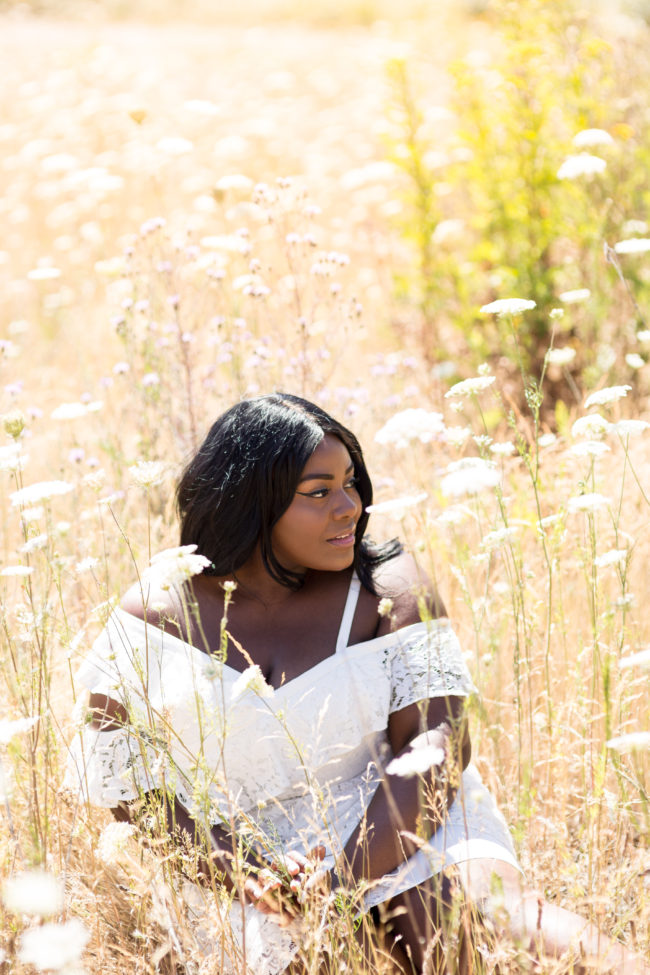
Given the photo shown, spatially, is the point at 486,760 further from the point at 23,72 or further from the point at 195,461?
the point at 23,72

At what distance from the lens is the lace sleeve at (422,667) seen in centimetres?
212

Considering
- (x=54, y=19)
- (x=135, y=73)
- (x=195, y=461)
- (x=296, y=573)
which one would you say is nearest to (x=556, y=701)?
(x=296, y=573)

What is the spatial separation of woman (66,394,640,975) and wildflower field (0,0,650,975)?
13 centimetres

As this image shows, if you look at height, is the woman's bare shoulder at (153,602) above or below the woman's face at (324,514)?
below

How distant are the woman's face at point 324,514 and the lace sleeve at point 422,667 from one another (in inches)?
8.9

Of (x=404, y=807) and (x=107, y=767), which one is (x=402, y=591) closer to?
(x=404, y=807)

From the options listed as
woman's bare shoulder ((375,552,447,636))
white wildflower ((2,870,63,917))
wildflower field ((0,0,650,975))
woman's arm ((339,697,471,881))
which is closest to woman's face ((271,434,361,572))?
woman's bare shoulder ((375,552,447,636))

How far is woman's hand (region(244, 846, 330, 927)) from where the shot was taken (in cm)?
178

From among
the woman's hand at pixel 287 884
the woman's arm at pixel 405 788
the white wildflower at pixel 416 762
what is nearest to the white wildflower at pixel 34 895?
the white wildflower at pixel 416 762

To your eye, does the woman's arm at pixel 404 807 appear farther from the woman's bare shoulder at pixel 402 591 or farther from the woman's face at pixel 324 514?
→ the woman's face at pixel 324 514

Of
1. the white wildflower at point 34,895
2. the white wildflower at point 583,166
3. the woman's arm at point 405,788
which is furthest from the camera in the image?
the white wildflower at point 583,166

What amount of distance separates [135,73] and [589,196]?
9.70 meters

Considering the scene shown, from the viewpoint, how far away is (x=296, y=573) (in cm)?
239

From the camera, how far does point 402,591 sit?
2.32 meters
